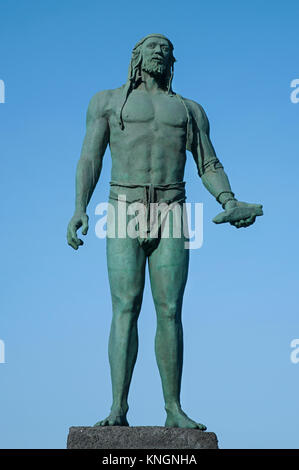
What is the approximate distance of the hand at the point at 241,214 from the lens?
499 inches

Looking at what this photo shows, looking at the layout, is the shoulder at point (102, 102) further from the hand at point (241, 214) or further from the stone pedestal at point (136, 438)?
the stone pedestal at point (136, 438)

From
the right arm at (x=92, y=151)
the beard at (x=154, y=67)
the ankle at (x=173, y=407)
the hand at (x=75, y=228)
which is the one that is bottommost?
the ankle at (x=173, y=407)

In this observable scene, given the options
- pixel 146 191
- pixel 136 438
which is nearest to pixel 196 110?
pixel 146 191

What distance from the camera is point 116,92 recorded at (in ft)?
43.4

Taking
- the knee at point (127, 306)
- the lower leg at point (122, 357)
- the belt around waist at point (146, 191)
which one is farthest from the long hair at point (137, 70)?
the lower leg at point (122, 357)

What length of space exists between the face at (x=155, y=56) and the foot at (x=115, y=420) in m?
4.33

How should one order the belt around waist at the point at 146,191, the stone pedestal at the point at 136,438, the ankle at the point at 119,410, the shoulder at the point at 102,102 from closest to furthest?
the stone pedestal at the point at 136,438
the ankle at the point at 119,410
the belt around waist at the point at 146,191
the shoulder at the point at 102,102

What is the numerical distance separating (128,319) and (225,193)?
82.6 inches

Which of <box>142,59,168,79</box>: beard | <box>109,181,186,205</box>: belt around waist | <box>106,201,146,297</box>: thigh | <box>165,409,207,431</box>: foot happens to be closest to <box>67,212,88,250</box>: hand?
<box>106,201,146,297</box>: thigh

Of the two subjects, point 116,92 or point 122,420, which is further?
point 116,92
